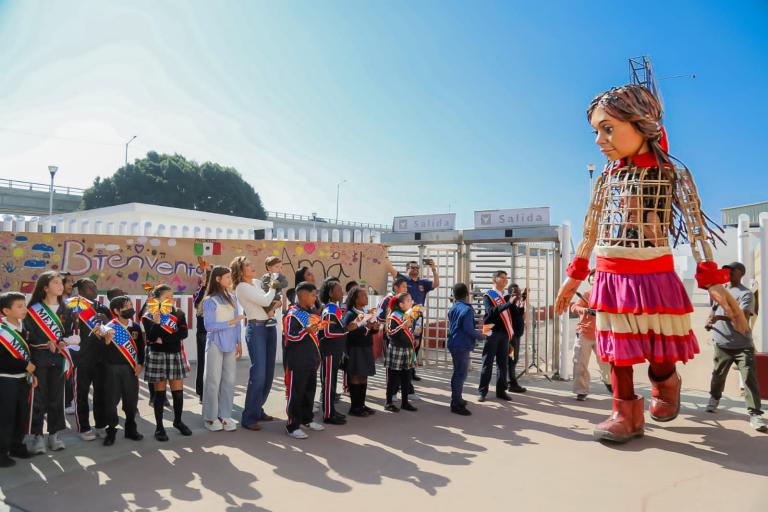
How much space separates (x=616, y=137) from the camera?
15.2 feet

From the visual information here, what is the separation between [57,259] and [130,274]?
1058 mm

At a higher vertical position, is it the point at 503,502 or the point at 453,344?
the point at 453,344

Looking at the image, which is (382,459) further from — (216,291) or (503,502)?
(216,291)

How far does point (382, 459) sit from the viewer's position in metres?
4.37

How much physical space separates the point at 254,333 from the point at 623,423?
11.8 feet

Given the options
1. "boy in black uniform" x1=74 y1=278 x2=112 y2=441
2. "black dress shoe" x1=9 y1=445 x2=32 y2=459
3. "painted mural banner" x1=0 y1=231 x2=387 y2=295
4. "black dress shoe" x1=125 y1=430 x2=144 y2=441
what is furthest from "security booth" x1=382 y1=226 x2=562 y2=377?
"black dress shoe" x1=9 y1=445 x2=32 y2=459

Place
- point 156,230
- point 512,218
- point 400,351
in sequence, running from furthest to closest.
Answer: point 156,230, point 512,218, point 400,351

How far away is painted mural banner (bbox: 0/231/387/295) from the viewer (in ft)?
A: 26.2

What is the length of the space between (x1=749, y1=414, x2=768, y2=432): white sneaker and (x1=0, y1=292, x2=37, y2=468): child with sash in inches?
260

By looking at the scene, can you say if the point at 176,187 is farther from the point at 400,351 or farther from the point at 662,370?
the point at 662,370

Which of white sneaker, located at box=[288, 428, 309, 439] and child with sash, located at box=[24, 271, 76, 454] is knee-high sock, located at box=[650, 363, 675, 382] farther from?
A: child with sash, located at box=[24, 271, 76, 454]

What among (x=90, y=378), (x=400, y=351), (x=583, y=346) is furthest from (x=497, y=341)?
(x=90, y=378)

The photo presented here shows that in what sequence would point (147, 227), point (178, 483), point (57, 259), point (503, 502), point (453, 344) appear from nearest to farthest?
point (503, 502), point (178, 483), point (453, 344), point (57, 259), point (147, 227)

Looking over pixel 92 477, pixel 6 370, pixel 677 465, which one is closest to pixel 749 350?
pixel 677 465
